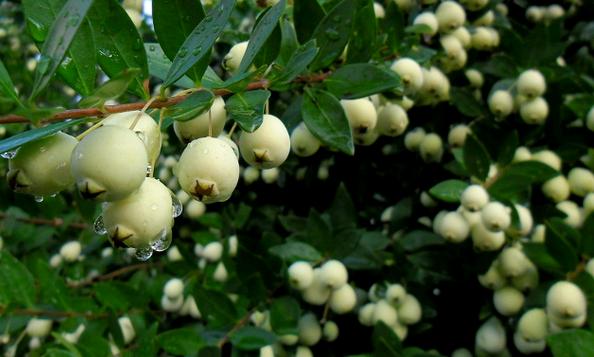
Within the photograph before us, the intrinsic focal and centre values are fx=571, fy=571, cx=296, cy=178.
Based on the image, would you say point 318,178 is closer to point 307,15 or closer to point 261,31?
point 307,15

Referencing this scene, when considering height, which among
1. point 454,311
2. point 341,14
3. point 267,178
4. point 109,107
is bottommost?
point 454,311

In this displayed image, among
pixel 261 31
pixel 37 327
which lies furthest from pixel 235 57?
pixel 37 327

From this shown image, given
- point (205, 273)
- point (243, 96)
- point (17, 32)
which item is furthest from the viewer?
point (17, 32)

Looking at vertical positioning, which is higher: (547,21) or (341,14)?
(341,14)

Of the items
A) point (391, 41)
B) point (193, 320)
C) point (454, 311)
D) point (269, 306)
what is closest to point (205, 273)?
point (193, 320)

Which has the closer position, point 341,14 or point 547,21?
point 341,14

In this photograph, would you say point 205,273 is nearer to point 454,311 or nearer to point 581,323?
point 454,311

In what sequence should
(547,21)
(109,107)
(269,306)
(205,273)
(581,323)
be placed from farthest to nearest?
(547,21), (205,273), (269,306), (581,323), (109,107)
